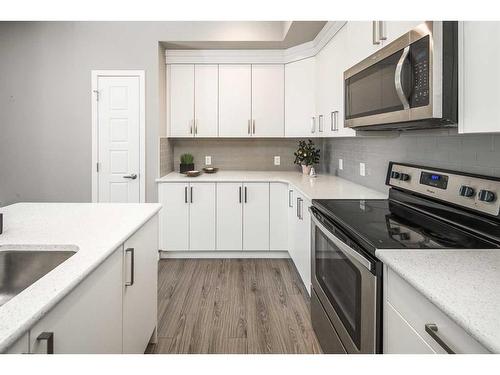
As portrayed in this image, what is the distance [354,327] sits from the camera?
146 cm

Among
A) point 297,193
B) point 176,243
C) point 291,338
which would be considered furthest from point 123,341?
point 176,243

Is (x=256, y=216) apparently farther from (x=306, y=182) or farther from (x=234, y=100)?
(x=234, y=100)

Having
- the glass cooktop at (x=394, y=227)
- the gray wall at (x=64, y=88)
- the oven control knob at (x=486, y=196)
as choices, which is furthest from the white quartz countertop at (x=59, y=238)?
the gray wall at (x=64, y=88)

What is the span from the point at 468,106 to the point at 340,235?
0.69 meters

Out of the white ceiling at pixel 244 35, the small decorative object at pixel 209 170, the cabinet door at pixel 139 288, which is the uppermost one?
the white ceiling at pixel 244 35

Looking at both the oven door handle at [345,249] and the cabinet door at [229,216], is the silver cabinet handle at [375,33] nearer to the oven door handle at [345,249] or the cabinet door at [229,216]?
the oven door handle at [345,249]

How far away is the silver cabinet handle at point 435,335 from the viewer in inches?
32.9

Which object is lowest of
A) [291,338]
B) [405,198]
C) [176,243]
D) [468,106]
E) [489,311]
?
[291,338]

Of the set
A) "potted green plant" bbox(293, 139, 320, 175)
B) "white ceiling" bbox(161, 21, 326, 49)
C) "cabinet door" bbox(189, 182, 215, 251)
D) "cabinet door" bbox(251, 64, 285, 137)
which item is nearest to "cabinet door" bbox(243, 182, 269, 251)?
"cabinet door" bbox(189, 182, 215, 251)

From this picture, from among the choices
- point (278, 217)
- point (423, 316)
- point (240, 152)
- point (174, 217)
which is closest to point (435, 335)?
point (423, 316)

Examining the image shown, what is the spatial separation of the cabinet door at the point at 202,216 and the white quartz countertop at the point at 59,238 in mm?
1626

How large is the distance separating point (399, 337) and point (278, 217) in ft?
8.90
